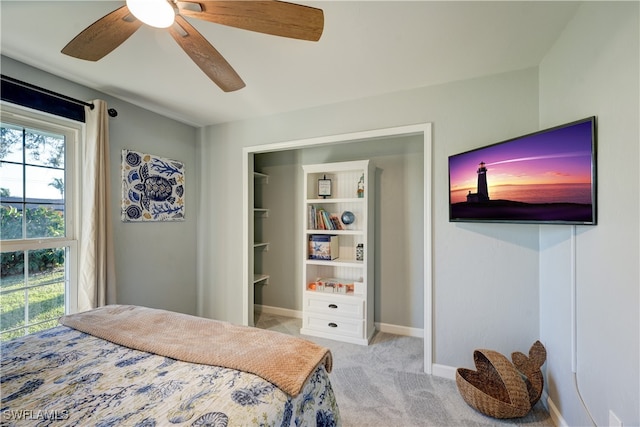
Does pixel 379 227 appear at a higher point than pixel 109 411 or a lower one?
higher

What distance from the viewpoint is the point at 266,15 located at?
3.46 feet

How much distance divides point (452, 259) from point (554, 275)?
2.02ft

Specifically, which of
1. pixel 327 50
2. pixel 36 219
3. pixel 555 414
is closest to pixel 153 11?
pixel 327 50

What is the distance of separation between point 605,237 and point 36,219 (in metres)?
3.45

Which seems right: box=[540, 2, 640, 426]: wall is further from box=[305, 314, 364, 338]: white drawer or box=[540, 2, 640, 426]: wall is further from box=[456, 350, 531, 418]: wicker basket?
box=[305, 314, 364, 338]: white drawer

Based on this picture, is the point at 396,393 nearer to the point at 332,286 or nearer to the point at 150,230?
the point at 332,286

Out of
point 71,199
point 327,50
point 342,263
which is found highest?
point 327,50

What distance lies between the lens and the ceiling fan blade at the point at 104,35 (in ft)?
3.69

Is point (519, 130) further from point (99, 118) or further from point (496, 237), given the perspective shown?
point (99, 118)

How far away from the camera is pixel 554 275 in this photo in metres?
1.70

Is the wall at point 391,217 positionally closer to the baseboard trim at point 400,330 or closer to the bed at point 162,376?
the baseboard trim at point 400,330

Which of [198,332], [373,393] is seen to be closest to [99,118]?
[198,332]

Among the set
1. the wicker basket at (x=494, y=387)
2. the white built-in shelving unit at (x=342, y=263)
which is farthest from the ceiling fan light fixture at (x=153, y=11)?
the wicker basket at (x=494, y=387)

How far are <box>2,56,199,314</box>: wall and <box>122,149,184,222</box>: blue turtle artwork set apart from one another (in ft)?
0.22
